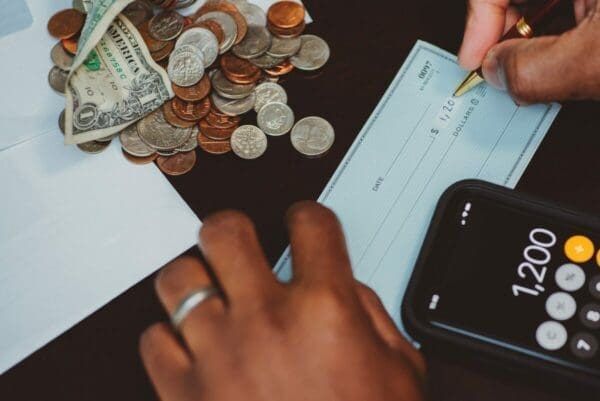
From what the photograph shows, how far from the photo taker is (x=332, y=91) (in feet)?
2.08

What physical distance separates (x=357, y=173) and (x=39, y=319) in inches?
13.2

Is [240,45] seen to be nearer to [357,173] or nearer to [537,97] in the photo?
[357,173]

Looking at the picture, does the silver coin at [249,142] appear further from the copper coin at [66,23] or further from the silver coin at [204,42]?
the copper coin at [66,23]

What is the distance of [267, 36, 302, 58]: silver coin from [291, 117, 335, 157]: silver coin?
0.24ft

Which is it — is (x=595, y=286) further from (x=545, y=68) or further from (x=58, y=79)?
(x=58, y=79)

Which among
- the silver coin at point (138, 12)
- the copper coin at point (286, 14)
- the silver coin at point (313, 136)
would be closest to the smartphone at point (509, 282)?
the silver coin at point (313, 136)

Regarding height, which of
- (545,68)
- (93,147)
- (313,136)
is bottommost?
(93,147)

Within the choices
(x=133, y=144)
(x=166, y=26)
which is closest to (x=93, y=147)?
(x=133, y=144)

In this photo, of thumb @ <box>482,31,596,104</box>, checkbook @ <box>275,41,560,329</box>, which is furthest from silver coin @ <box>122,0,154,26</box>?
thumb @ <box>482,31,596,104</box>

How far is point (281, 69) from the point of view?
A: 2.10 feet

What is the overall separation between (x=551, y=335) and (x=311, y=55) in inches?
13.9

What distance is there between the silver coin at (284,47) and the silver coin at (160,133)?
119 mm

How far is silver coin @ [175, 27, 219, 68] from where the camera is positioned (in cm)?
62

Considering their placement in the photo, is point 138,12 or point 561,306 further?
point 138,12
